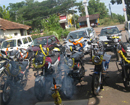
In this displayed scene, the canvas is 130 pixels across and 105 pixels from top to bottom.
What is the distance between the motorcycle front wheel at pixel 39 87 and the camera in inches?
170

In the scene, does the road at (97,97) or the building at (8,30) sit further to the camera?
the building at (8,30)

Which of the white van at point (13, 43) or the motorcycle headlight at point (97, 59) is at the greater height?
the white van at point (13, 43)

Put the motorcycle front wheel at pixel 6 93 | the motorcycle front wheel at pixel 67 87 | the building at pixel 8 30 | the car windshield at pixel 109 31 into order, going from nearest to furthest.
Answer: the motorcycle front wheel at pixel 67 87, the motorcycle front wheel at pixel 6 93, the car windshield at pixel 109 31, the building at pixel 8 30

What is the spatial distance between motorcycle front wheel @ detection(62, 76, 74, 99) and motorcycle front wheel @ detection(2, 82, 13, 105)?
5.53ft

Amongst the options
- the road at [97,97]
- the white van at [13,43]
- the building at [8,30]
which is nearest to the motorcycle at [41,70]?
the road at [97,97]

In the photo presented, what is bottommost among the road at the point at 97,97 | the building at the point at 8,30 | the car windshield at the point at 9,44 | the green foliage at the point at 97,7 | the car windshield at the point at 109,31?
the road at the point at 97,97

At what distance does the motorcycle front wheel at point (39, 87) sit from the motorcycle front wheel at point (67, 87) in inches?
24.1

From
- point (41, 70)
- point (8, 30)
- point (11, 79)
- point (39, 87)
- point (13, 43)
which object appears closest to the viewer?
point (39, 87)

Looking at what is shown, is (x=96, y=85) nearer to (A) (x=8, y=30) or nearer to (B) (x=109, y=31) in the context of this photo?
(B) (x=109, y=31)

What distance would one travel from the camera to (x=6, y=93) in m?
4.54

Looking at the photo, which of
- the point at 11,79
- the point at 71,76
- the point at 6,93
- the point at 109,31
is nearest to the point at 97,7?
the point at 109,31

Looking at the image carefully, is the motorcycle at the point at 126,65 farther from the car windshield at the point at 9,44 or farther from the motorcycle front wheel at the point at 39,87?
the car windshield at the point at 9,44

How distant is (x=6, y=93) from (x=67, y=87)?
5.99ft

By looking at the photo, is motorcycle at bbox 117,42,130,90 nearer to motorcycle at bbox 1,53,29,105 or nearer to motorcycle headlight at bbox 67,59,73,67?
motorcycle headlight at bbox 67,59,73,67
